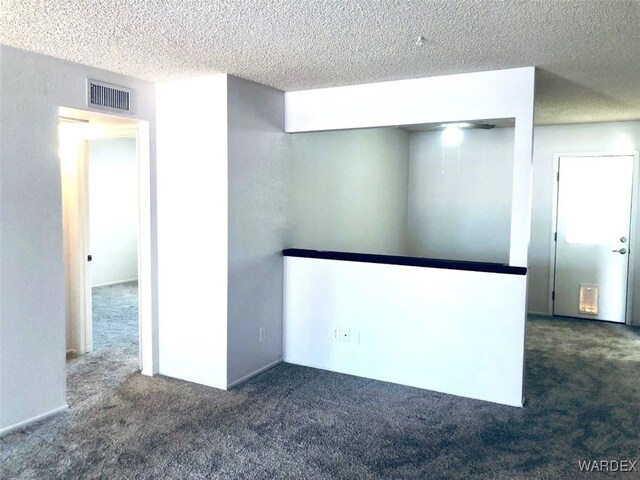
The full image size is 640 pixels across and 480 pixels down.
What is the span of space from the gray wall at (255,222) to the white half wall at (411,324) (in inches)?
10.0

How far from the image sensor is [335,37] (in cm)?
281

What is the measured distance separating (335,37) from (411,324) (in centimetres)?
218

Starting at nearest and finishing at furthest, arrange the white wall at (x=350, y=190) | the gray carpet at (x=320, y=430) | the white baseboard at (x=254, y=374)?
the gray carpet at (x=320, y=430)
the white baseboard at (x=254, y=374)
the white wall at (x=350, y=190)

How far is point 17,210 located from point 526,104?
3.33 metres

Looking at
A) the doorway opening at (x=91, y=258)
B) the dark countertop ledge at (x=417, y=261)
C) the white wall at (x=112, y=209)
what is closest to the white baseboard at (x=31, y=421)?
the doorway opening at (x=91, y=258)

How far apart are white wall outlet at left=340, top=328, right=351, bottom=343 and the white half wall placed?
0.04 ft

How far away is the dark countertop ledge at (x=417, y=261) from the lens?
3.54 metres

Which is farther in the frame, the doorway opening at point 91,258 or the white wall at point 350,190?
the white wall at point 350,190

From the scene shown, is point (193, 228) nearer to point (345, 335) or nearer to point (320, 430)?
point (345, 335)

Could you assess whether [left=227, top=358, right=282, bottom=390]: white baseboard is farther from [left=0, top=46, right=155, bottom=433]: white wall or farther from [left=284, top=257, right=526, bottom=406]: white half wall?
[left=0, top=46, right=155, bottom=433]: white wall

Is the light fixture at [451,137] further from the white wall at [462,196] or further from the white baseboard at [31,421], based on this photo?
the white baseboard at [31,421]

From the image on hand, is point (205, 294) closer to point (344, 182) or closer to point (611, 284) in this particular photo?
point (344, 182)

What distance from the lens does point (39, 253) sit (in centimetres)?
322

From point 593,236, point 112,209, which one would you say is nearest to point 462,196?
point 593,236
